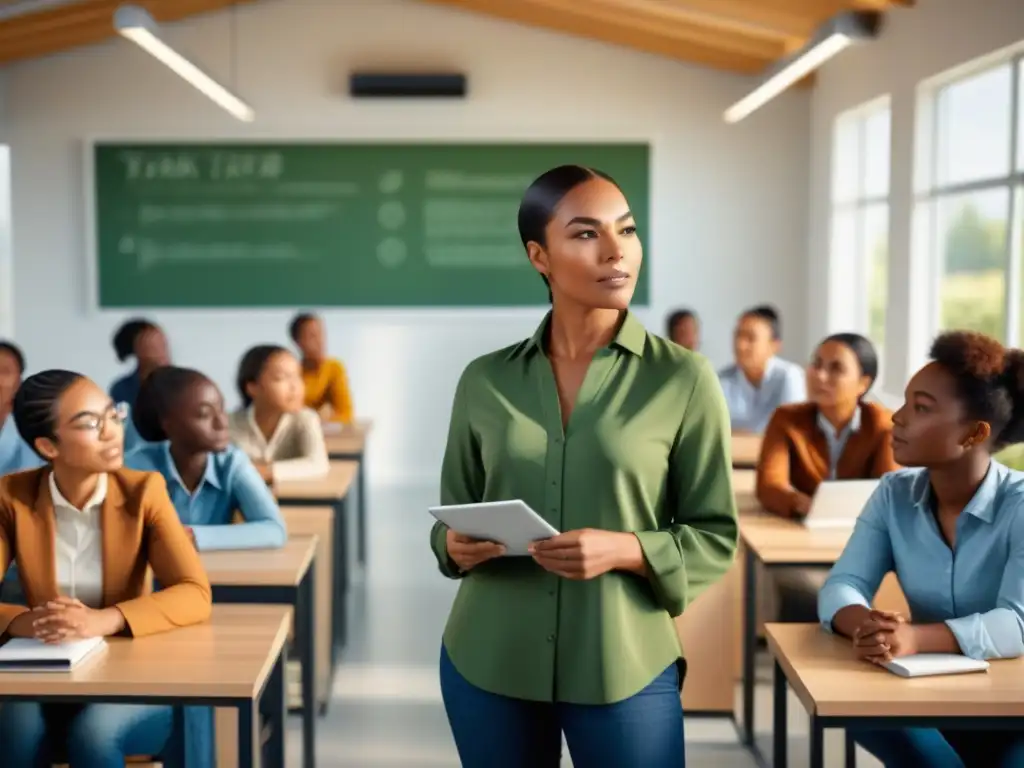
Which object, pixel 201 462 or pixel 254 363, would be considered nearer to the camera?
pixel 201 462

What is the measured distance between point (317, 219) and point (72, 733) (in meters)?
6.50

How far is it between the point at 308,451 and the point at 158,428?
1222 mm

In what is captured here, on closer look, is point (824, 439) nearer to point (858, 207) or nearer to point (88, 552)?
point (88, 552)

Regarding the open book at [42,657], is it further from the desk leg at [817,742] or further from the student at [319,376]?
the student at [319,376]

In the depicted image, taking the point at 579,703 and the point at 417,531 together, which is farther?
the point at 417,531

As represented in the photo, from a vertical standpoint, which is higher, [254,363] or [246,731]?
[254,363]

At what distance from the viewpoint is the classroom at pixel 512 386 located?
1.64 metres

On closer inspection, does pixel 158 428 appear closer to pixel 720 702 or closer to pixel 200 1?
pixel 720 702

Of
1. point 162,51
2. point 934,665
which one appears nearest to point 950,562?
point 934,665

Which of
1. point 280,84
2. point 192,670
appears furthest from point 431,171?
point 192,670

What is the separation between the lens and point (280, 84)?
8461mm

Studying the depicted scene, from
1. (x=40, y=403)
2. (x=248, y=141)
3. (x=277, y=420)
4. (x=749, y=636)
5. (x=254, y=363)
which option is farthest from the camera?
(x=248, y=141)

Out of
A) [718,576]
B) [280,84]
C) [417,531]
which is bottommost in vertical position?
[417,531]

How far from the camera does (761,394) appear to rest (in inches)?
237
